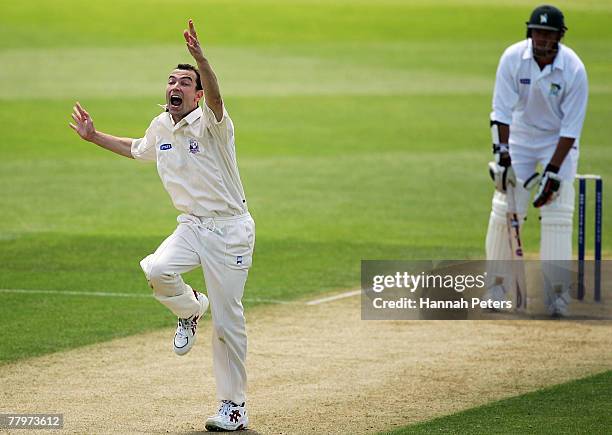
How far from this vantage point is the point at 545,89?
402 inches

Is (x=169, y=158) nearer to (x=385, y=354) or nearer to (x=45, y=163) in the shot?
(x=385, y=354)

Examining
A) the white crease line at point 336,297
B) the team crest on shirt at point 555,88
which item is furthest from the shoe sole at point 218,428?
the team crest on shirt at point 555,88

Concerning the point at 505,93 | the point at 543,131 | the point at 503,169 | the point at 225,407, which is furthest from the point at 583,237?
the point at 225,407

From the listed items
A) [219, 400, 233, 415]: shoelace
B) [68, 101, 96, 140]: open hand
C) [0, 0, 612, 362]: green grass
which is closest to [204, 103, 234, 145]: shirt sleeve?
[68, 101, 96, 140]: open hand

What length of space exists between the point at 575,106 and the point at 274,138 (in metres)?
10.8

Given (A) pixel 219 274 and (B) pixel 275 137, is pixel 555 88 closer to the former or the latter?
(A) pixel 219 274

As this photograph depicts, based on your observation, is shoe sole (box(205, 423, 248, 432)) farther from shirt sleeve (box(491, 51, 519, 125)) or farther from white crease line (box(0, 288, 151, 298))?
shirt sleeve (box(491, 51, 519, 125))

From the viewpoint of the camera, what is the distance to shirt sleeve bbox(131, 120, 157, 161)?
24.1 ft

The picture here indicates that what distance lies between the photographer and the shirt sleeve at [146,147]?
735 cm

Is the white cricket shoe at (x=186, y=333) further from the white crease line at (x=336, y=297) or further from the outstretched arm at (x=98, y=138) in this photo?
the white crease line at (x=336, y=297)

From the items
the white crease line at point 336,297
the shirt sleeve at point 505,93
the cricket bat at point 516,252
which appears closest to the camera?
the shirt sleeve at point 505,93

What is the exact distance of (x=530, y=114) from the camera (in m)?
10.4

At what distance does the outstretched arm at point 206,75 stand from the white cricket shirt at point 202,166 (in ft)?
0.30

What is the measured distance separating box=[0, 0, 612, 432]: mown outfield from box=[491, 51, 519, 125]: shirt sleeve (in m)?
2.07
